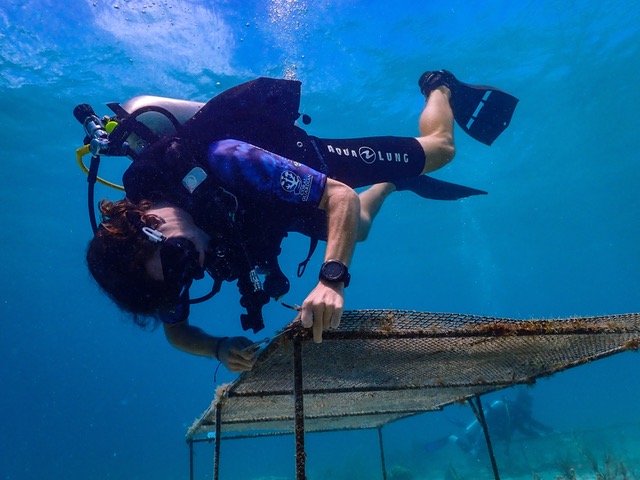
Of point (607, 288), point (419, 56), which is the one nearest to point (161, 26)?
point (419, 56)

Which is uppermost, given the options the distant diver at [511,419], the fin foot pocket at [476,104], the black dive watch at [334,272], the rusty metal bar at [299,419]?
the fin foot pocket at [476,104]

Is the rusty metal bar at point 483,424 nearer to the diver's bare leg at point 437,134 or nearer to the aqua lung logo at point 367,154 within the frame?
the diver's bare leg at point 437,134

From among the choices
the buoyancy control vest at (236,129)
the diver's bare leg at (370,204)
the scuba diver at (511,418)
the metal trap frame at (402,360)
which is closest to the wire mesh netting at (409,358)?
the metal trap frame at (402,360)

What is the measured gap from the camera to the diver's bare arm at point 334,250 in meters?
2.03

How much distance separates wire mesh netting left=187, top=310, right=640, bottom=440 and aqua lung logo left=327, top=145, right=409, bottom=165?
1946mm

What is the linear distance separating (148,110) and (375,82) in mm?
17970

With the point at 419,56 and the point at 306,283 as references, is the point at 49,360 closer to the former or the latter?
the point at 306,283

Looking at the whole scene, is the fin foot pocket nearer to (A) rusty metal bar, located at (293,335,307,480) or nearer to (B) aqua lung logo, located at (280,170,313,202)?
(B) aqua lung logo, located at (280,170,313,202)

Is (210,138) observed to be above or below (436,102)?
below

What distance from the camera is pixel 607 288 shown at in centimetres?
8562

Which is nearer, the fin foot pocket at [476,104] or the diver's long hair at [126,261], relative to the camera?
the diver's long hair at [126,261]

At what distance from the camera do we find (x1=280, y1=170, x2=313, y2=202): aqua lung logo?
2.77 meters

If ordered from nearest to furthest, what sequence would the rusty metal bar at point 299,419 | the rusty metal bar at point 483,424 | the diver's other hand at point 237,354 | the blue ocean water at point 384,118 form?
1. the rusty metal bar at point 299,419
2. the diver's other hand at point 237,354
3. the rusty metal bar at point 483,424
4. the blue ocean water at point 384,118

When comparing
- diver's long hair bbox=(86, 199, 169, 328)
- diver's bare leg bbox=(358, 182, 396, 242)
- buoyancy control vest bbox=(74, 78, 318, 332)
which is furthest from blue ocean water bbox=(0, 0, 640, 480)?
diver's bare leg bbox=(358, 182, 396, 242)
